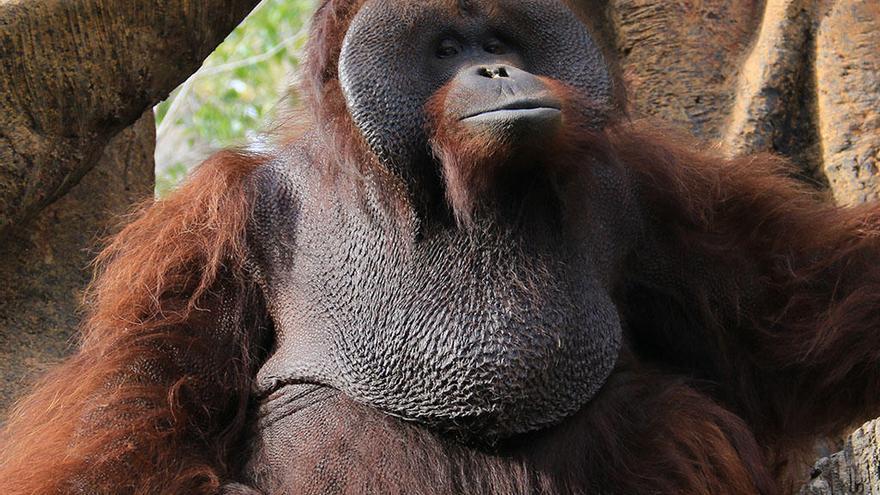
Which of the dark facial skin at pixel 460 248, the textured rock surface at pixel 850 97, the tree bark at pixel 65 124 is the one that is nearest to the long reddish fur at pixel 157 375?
the dark facial skin at pixel 460 248

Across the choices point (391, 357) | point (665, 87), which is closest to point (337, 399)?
point (391, 357)

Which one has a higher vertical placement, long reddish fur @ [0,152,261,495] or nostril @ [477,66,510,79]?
nostril @ [477,66,510,79]

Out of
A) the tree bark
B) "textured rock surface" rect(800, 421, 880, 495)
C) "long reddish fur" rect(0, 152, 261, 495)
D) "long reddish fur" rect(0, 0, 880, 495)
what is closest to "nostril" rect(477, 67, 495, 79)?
"long reddish fur" rect(0, 0, 880, 495)

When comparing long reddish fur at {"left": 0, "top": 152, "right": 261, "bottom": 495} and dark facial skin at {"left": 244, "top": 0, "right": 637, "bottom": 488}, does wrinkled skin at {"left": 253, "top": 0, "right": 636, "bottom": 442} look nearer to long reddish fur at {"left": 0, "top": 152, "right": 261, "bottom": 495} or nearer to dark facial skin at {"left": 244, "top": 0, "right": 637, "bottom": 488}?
dark facial skin at {"left": 244, "top": 0, "right": 637, "bottom": 488}

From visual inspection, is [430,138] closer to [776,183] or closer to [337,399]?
[337,399]

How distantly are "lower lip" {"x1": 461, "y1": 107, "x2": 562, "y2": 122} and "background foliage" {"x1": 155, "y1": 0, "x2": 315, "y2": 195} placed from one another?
6.12m

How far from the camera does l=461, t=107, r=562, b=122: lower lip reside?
229 cm

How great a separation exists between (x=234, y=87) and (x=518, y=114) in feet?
22.5

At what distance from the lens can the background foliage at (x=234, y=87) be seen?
8547 mm

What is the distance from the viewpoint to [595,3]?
156 inches

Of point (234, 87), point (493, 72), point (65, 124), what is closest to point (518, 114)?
point (493, 72)

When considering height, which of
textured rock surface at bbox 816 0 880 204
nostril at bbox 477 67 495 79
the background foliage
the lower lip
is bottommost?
the background foliage

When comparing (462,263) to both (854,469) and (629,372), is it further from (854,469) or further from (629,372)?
(854,469)

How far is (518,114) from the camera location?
2.29 meters
